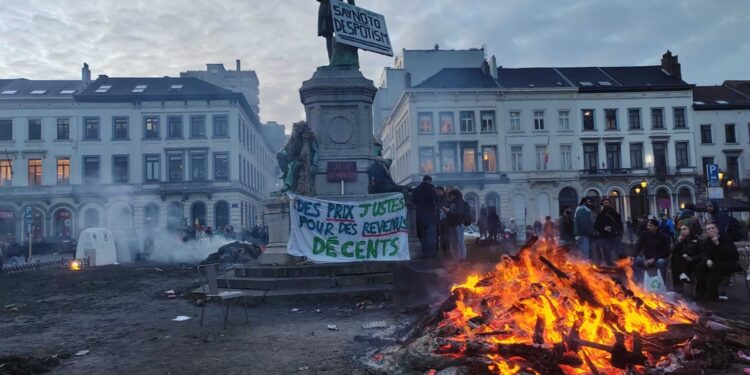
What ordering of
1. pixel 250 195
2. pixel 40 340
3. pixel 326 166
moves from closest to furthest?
pixel 40 340 < pixel 326 166 < pixel 250 195

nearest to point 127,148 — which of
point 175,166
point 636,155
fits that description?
point 175,166

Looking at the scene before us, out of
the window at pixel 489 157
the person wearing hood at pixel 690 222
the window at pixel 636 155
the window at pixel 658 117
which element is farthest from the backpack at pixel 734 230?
the window at pixel 658 117

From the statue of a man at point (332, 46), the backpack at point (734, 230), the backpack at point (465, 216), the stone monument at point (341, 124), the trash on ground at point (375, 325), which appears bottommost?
the trash on ground at point (375, 325)

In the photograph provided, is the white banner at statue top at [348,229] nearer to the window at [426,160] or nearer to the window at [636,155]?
the window at [426,160]

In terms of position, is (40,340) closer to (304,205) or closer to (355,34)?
(304,205)

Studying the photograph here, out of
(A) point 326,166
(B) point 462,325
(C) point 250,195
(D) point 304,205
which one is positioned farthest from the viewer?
(C) point 250,195

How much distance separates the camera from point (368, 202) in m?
11.5

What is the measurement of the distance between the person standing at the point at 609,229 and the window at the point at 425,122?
38.3m

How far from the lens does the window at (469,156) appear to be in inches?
1983

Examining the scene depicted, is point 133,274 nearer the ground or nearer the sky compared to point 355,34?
nearer the ground

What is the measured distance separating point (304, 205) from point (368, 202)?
4.51 feet

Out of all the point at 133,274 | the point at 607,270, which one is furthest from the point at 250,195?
the point at 607,270

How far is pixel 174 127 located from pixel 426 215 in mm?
42473

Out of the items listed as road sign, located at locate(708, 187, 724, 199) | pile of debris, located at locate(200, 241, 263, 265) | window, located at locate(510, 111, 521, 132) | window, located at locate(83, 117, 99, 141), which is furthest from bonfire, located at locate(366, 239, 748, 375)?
window, located at locate(83, 117, 99, 141)
